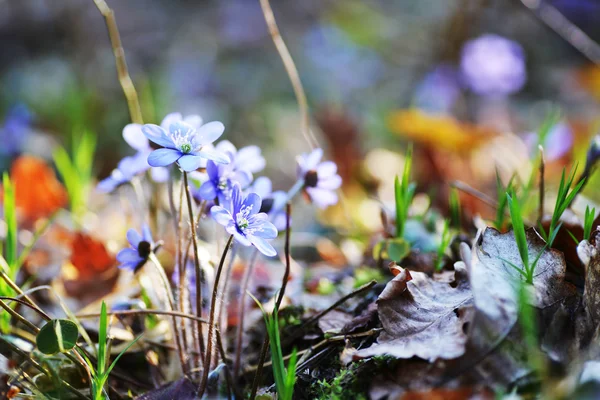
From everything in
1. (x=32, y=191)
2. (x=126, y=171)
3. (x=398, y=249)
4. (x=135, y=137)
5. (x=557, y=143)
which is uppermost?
(x=135, y=137)

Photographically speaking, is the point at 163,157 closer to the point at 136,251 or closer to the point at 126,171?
the point at 136,251

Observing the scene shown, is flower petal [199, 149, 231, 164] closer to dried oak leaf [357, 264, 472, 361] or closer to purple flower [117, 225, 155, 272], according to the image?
purple flower [117, 225, 155, 272]

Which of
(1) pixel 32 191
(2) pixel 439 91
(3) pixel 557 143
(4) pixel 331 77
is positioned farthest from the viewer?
(4) pixel 331 77

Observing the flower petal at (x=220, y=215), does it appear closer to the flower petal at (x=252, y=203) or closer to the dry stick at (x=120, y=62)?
the flower petal at (x=252, y=203)

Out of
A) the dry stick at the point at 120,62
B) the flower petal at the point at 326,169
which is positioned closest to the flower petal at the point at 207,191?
the flower petal at the point at 326,169

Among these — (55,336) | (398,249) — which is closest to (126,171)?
(55,336)

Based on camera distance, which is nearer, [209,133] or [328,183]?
[209,133]

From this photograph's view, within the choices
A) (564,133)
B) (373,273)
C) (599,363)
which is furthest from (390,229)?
(564,133)
